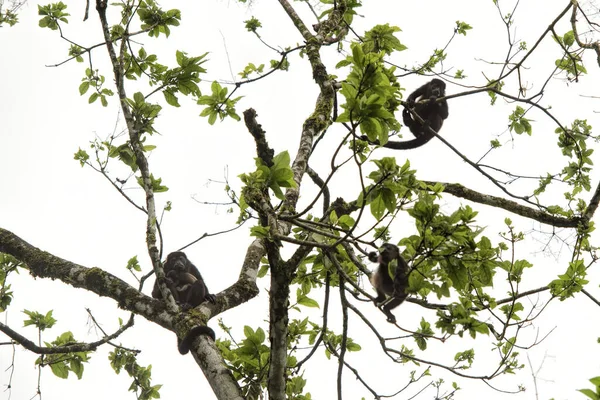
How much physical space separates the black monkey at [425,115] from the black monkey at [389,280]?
2.32 metres

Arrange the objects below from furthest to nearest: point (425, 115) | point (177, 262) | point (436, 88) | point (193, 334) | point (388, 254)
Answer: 1. point (436, 88)
2. point (177, 262)
3. point (425, 115)
4. point (388, 254)
5. point (193, 334)

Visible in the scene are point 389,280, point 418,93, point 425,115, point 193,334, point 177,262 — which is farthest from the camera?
point 418,93

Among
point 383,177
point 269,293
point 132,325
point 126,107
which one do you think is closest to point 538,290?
point 383,177

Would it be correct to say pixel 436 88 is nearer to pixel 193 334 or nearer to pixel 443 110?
pixel 443 110

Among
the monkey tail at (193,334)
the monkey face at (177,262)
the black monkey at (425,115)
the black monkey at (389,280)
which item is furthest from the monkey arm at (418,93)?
the monkey tail at (193,334)

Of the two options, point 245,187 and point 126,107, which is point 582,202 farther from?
point 126,107

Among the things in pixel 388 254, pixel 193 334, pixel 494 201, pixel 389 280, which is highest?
pixel 494 201

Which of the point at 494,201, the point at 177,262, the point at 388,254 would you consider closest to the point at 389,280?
the point at 388,254

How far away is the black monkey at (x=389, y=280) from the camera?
11.7 ft

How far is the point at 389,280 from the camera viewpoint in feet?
16.0

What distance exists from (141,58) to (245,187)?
2884 millimetres

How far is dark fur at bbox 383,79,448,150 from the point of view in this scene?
772 centimetres

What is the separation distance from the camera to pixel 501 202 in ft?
20.8

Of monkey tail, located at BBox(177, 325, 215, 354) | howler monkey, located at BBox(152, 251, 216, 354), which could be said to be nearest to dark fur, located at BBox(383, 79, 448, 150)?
howler monkey, located at BBox(152, 251, 216, 354)
